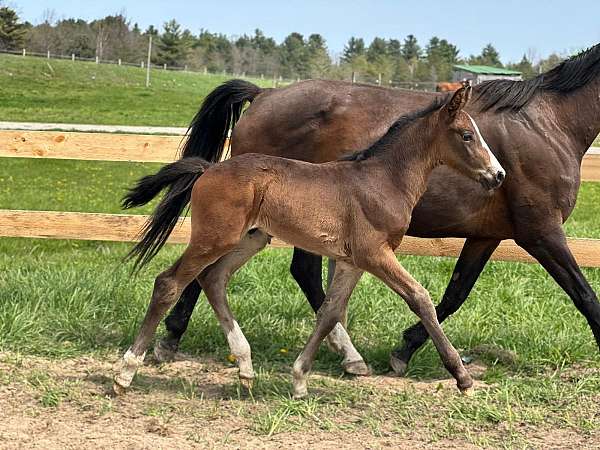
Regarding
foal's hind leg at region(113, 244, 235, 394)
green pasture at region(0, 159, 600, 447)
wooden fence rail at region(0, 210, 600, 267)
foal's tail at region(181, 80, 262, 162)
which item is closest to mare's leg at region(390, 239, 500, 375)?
green pasture at region(0, 159, 600, 447)

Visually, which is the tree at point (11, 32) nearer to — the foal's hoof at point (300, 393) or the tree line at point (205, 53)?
the tree line at point (205, 53)

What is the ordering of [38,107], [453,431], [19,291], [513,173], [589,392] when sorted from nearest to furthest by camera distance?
1. [453,431]
2. [589,392]
3. [513,173]
4. [19,291]
5. [38,107]

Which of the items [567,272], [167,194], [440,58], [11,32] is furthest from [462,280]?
[440,58]

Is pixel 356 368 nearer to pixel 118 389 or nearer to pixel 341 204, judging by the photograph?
pixel 341 204

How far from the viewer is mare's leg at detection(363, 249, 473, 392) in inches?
150

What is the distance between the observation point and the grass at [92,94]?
22027 millimetres

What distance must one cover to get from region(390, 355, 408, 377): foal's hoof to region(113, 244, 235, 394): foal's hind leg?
1.43 metres

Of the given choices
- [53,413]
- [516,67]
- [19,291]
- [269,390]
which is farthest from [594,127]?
[516,67]

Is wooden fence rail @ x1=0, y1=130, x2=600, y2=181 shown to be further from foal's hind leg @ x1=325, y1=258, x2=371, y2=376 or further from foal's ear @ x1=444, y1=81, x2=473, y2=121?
foal's ear @ x1=444, y1=81, x2=473, y2=121

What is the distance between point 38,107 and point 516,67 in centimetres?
3187

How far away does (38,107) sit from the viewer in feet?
81.6

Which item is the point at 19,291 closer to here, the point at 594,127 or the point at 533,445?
the point at 533,445

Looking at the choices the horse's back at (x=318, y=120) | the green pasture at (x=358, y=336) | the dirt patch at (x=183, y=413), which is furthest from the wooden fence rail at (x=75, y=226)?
the dirt patch at (x=183, y=413)

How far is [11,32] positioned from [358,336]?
53.7m
